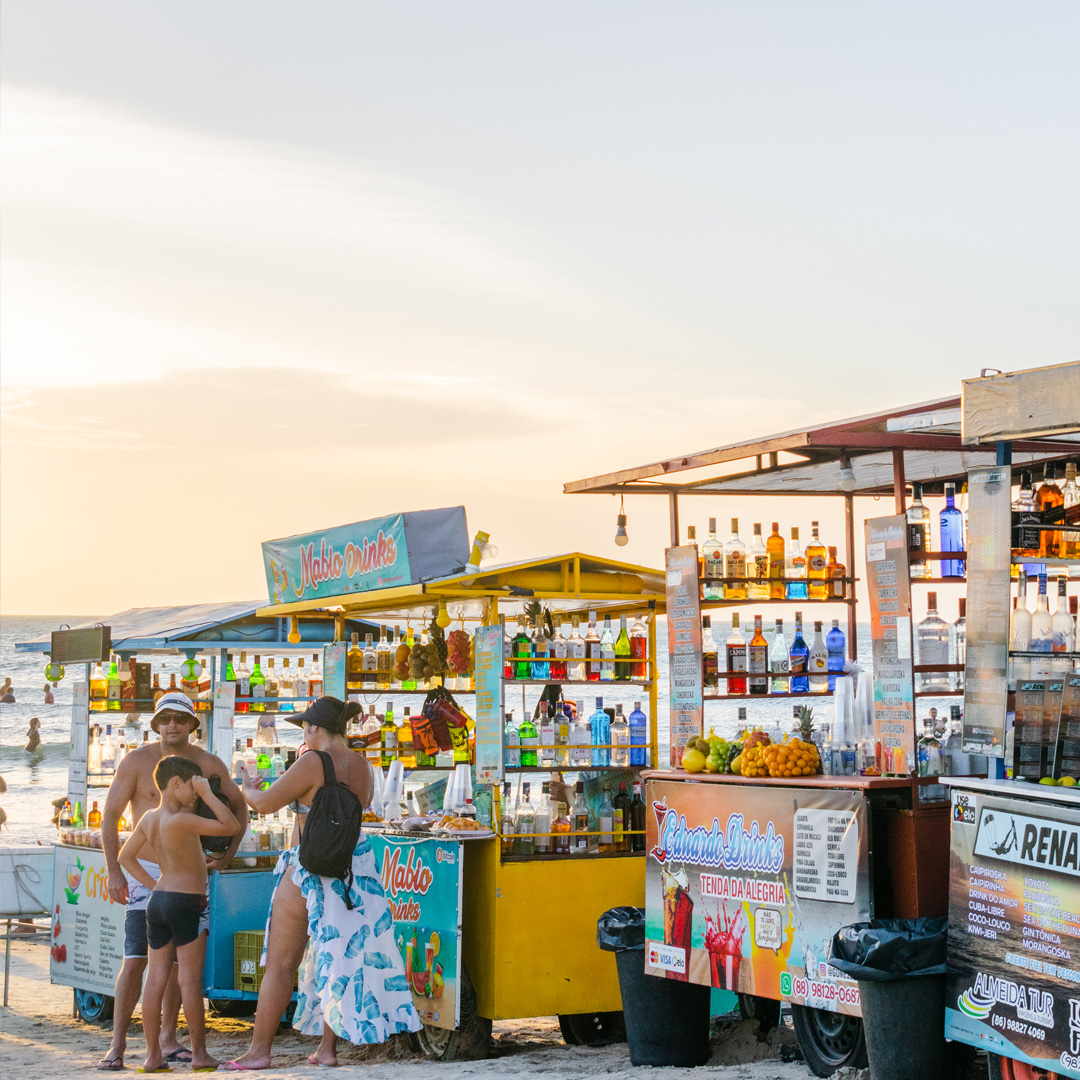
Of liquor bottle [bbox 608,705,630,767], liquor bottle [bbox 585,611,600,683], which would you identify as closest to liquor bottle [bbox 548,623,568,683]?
liquor bottle [bbox 585,611,600,683]

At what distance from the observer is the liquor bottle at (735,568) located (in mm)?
6852

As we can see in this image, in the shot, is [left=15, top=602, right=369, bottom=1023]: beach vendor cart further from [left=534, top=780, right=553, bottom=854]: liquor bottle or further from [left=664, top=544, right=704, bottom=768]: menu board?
[left=664, top=544, right=704, bottom=768]: menu board

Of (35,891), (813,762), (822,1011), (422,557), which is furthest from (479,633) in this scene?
(35,891)

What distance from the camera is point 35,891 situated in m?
10.0

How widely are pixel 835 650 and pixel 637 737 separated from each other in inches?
44.0

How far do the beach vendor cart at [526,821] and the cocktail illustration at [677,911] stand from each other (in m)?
0.66

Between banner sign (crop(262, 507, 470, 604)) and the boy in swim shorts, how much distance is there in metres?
1.79

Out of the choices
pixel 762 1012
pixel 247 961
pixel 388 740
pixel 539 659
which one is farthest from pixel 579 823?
pixel 388 740

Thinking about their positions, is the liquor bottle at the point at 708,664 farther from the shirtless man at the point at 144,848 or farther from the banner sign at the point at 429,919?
the shirtless man at the point at 144,848

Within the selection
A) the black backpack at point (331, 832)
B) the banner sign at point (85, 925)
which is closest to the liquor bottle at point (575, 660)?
the black backpack at point (331, 832)

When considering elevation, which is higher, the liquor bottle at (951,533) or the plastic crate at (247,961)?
the liquor bottle at (951,533)

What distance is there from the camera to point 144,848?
6758 millimetres

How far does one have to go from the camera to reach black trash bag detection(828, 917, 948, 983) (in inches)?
192

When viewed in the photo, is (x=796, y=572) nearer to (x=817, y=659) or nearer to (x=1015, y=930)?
(x=817, y=659)
